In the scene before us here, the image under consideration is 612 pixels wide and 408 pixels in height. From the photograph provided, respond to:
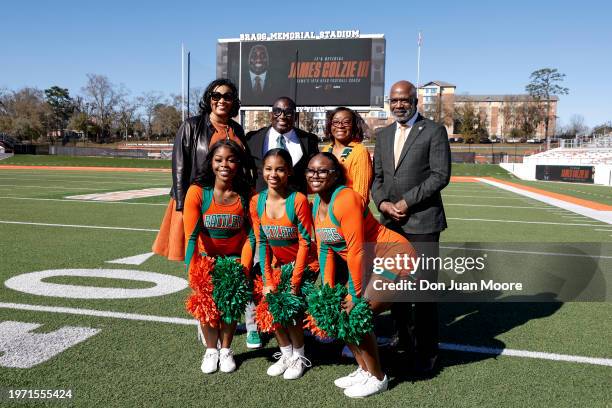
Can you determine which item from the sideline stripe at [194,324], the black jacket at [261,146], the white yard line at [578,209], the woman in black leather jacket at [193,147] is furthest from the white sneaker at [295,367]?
the white yard line at [578,209]

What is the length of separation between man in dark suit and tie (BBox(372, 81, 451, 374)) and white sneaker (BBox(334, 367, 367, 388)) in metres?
0.47

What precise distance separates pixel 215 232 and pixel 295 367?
38.2 inches

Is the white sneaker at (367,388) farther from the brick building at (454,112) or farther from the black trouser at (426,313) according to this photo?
the brick building at (454,112)

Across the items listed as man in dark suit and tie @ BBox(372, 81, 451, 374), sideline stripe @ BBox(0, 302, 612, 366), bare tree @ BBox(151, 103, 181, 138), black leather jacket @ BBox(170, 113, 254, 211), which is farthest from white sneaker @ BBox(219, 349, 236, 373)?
bare tree @ BBox(151, 103, 181, 138)

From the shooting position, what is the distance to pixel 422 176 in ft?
10.4

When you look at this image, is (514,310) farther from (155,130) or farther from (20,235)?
(155,130)

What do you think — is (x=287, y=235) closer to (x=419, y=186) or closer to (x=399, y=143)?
(x=419, y=186)

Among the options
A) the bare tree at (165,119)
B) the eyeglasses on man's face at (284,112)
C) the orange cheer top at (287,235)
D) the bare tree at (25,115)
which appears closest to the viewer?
the orange cheer top at (287,235)

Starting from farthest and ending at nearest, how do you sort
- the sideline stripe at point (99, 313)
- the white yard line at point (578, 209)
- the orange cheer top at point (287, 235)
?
the white yard line at point (578, 209), the sideline stripe at point (99, 313), the orange cheer top at point (287, 235)

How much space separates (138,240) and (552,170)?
25941 millimetres

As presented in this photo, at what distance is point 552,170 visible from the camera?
27391 millimetres

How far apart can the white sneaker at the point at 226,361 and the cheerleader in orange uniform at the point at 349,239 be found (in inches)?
26.7

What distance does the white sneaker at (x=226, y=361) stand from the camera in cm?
305

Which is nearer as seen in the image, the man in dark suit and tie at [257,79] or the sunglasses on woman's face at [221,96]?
the sunglasses on woman's face at [221,96]
